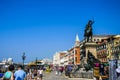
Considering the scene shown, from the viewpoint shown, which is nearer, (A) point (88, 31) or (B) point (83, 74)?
(B) point (83, 74)

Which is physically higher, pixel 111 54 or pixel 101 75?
pixel 111 54

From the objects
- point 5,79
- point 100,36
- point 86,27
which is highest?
point 100,36

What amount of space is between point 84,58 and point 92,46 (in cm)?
215

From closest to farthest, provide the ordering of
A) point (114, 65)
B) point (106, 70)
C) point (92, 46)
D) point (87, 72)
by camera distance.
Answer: point (114, 65)
point (106, 70)
point (87, 72)
point (92, 46)

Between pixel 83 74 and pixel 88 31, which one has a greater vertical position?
pixel 88 31

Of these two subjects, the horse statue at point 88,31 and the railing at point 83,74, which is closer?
the railing at point 83,74

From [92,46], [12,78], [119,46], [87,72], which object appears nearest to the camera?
[12,78]

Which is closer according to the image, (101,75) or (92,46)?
(101,75)

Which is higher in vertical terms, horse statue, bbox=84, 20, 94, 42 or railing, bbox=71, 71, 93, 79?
horse statue, bbox=84, 20, 94, 42

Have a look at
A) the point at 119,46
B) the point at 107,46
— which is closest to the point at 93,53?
the point at 119,46

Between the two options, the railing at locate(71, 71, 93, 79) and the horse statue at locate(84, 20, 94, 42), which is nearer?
the railing at locate(71, 71, 93, 79)

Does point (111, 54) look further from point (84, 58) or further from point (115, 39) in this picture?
point (84, 58)

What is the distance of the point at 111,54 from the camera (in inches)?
3639

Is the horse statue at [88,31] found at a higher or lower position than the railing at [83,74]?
higher
